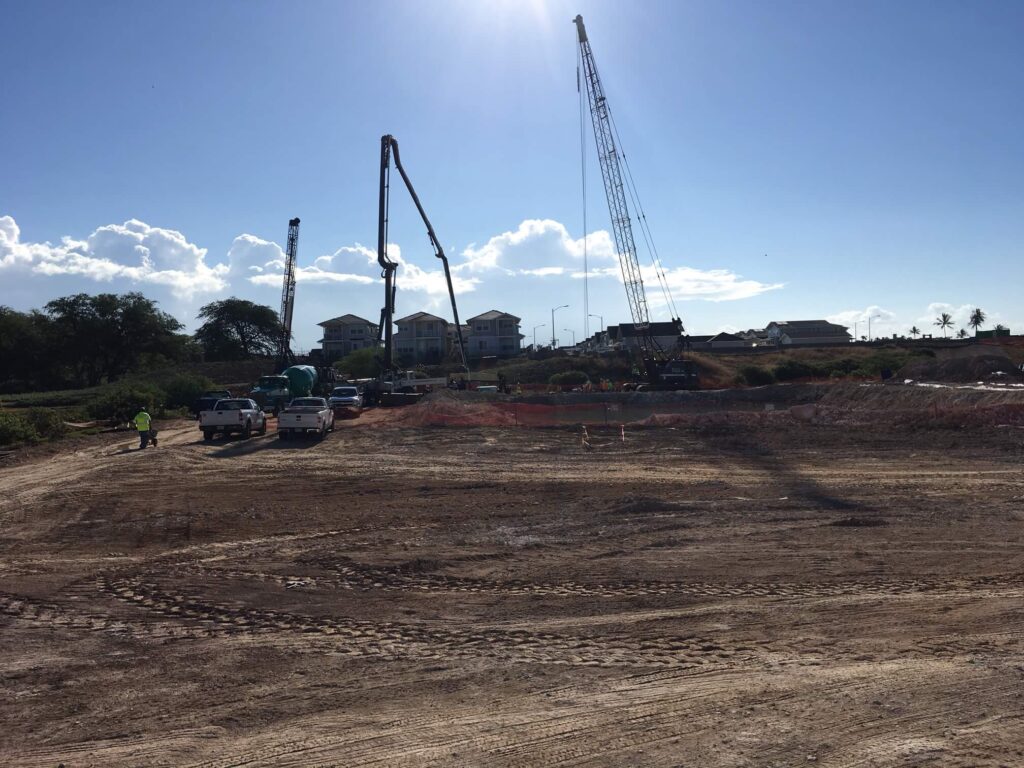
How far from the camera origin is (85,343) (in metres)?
89.2

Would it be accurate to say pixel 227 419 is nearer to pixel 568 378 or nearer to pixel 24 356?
pixel 568 378

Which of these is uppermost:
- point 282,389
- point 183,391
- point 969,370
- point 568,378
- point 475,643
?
point 969,370

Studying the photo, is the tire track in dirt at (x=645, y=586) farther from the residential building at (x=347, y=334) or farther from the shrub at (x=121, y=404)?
the residential building at (x=347, y=334)

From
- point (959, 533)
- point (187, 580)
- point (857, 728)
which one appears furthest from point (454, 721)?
point (959, 533)

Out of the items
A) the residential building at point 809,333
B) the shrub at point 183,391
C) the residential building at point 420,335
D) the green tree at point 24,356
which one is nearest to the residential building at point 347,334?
the residential building at point 420,335

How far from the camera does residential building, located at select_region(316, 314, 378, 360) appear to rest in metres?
137

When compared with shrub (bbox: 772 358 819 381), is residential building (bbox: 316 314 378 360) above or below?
above

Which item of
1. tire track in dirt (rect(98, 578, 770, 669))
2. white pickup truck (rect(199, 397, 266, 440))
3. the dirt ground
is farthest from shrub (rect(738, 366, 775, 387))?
tire track in dirt (rect(98, 578, 770, 669))

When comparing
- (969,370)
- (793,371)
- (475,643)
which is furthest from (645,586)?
(793,371)

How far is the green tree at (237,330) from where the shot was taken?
388 ft

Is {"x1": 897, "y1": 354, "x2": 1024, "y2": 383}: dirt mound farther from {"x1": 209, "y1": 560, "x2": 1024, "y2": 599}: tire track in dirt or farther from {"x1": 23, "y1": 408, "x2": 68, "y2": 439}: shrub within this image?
{"x1": 23, "y1": 408, "x2": 68, "y2": 439}: shrub

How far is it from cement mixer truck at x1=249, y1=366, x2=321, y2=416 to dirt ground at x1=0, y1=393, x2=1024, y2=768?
26.9 meters

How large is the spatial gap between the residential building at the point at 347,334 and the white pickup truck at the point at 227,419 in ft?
334

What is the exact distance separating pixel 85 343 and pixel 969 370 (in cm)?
8089
